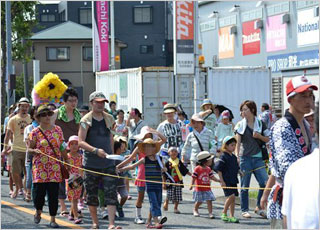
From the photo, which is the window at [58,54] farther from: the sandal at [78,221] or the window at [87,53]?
the sandal at [78,221]

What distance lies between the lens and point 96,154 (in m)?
10.2

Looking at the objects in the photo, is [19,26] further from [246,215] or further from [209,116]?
[246,215]

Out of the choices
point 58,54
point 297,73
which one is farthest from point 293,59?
point 58,54

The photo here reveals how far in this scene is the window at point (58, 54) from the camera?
203ft

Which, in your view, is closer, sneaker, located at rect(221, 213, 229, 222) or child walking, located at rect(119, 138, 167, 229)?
child walking, located at rect(119, 138, 167, 229)

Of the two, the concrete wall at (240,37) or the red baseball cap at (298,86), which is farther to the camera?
the concrete wall at (240,37)

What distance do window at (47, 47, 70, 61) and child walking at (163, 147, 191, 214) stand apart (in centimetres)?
4954

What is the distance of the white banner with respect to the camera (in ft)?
106

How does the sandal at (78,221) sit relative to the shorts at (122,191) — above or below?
below

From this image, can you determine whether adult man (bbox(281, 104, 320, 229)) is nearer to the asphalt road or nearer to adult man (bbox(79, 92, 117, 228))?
adult man (bbox(79, 92, 117, 228))

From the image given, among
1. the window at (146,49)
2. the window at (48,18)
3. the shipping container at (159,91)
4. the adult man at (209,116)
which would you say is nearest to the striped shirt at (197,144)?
the adult man at (209,116)

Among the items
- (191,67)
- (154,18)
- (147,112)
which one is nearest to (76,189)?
(191,67)

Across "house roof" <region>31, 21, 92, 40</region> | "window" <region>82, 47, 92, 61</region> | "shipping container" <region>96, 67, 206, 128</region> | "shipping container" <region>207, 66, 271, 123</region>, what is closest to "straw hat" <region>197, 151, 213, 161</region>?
"shipping container" <region>96, 67, 206, 128</region>

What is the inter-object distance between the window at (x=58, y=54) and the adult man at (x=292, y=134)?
2208 inches
